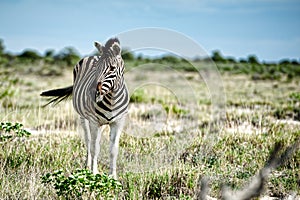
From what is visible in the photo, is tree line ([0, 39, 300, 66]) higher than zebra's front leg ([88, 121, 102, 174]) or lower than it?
higher

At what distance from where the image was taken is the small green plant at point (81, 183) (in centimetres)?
420

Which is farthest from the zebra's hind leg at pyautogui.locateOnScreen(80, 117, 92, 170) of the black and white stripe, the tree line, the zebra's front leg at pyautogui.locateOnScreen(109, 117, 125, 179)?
the tree line

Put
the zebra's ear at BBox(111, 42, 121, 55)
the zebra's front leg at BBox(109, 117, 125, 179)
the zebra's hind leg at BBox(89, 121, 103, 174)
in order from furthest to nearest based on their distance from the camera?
the zebra's hind leg at BBox(89, 121, 103, 174) → the zebra's front leg at BBox(109, 117, 125, 179) → the zebra's ear at BBox(111, 42, 121, 55)

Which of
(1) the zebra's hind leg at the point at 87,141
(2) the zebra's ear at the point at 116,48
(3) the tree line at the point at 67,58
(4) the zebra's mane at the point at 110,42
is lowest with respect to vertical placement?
(1) the zebra's hind leg at the point at 87,141

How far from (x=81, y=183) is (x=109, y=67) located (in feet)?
4.47

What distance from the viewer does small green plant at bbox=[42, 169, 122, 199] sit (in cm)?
420

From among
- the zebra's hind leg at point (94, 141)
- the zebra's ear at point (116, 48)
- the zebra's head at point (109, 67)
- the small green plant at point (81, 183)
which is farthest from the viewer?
the zebra's hind leg at point (94, 141)

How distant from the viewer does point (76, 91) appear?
6207 millimetres

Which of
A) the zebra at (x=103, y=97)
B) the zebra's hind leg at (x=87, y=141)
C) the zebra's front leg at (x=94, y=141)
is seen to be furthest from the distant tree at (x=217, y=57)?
the zebra's front leg at (x=94, y=141)

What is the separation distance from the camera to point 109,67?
15.6 feet

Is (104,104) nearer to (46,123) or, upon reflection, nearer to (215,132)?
(215,132)

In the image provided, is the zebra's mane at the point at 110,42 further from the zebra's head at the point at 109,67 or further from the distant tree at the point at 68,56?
the distant tree at the point at 68,56

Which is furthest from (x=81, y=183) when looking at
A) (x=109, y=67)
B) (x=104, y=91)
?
(x=109, y=67)

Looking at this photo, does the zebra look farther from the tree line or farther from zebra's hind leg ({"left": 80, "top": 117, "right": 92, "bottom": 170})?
the tree line
